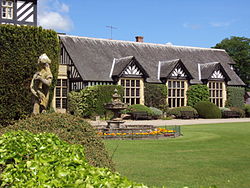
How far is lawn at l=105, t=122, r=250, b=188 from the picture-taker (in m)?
7.19

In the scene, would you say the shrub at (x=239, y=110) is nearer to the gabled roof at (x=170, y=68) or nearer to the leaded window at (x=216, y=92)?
the leaded window at (x=216, y=92)

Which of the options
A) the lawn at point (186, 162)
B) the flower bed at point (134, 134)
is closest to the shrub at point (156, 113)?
the flower bed at point (134, 134)

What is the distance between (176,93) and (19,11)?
49.3 ft

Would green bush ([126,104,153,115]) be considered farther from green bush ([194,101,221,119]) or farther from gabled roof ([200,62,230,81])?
gabled roof ([200,62,230,81])

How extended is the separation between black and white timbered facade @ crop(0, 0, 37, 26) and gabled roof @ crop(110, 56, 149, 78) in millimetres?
7348

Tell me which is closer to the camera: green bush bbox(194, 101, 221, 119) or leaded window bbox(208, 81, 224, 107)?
green bush bbox(194, 101, 221, 119)

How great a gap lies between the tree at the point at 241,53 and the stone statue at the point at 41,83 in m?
50.5

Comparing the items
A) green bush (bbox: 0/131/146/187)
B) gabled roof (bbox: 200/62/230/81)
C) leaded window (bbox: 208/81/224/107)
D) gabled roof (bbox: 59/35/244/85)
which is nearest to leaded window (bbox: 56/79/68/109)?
gabled roof (bbox: 59/35/244/85)

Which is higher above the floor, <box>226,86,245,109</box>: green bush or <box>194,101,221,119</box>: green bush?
<box>226,86,245,109</box>: green bush

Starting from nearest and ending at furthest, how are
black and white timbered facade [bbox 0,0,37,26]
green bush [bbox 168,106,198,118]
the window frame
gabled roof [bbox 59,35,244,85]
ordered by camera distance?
black and white timbered facade [bbox 0,0,37,26] → gabled roof [bbox 59,35,244,85] → green bush [bbox 168,106,198,118] → the window frame

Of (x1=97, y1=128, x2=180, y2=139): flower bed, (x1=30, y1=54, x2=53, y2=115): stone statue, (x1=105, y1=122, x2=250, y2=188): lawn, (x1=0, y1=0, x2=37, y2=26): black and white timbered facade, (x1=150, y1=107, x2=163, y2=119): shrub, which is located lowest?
(x1=105, y1=122, x2=250, y2=188): lawn

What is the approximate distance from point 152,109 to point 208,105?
16.5 ft

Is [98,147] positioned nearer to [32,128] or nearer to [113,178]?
[32,128]

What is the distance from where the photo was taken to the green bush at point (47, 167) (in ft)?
10.4
